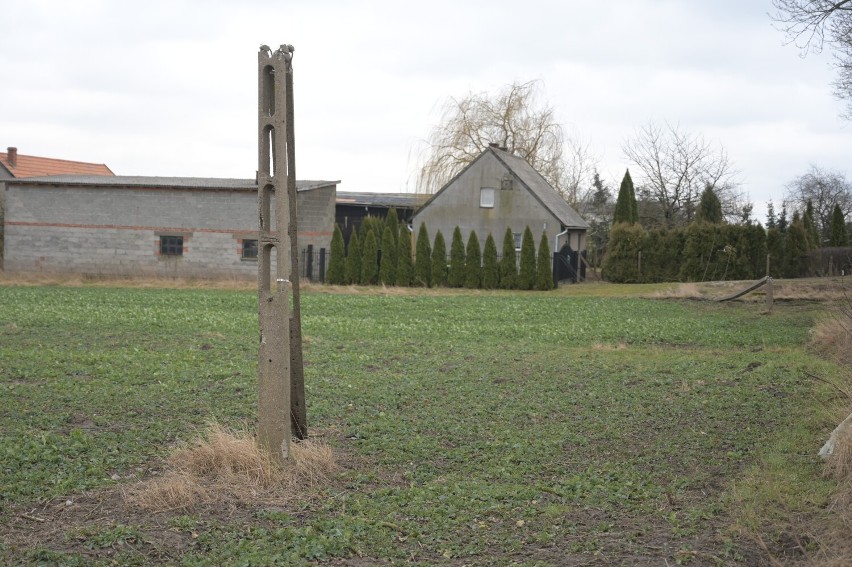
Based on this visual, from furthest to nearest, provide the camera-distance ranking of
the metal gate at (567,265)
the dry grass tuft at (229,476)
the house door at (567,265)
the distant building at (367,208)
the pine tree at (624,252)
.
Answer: the distant building at (367,208) → the pine tree at (624,252) → the house door at (567,265) → the metal gate at (567,265) → the dry grass tuft at (229,476)

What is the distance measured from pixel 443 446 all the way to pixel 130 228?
112 ft

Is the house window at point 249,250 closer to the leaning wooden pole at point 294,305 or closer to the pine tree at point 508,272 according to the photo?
the pine tree at point 508,272

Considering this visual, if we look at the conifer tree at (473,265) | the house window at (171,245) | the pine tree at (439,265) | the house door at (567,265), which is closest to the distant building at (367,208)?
the house door at (567,265)

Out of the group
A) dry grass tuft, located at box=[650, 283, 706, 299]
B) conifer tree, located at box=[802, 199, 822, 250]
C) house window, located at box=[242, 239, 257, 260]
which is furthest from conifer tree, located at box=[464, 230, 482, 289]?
conifer tree, located at box=[802, 199, 822, 250]

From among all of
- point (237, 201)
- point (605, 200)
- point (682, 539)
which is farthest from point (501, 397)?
point (605, 200)

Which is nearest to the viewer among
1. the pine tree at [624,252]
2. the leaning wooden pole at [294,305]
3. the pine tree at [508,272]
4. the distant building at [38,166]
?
the leaning wooden pole at [294,305]

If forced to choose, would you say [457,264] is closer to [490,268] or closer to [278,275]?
[490,268]

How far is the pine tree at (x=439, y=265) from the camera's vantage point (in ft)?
137

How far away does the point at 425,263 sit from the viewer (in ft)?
137

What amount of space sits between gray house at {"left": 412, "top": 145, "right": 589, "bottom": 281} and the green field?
27.8 metres

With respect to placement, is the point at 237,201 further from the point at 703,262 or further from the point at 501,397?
the point at 501,397

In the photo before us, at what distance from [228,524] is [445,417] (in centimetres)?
443

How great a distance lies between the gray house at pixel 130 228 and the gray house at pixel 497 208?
9.69 meters

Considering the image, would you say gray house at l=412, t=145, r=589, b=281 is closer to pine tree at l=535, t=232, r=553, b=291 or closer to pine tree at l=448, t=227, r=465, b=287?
pine tree at l=535, t=232, r=553, b=291
